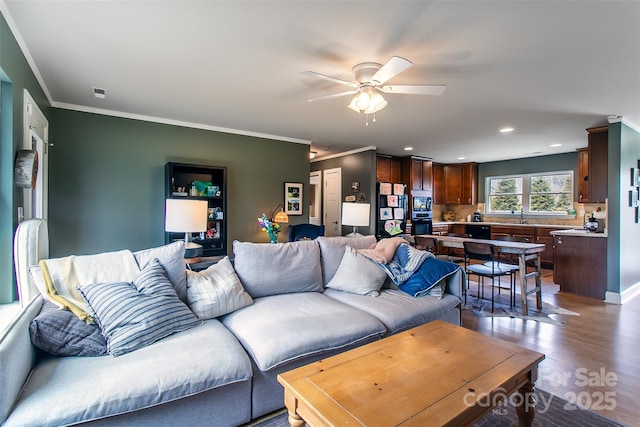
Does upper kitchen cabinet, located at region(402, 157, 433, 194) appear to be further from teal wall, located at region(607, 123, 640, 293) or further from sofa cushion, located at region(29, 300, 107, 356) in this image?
sofa cushion, located at region(29, 300, 107, 356)

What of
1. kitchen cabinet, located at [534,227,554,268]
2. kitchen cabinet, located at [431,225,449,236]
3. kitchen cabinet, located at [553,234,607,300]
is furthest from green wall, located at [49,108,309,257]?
kitchen cabinet, located at [534,227,554,268]

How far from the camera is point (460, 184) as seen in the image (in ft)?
26.7

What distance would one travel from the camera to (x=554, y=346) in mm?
2811

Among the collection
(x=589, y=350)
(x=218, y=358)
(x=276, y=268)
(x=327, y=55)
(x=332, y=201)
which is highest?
(x=327, y=55)

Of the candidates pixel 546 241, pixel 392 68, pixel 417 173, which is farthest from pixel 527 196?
pixel 392 68

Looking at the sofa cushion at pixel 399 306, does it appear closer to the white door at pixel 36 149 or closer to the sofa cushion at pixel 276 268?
the sofa cushion at pixel 276 268

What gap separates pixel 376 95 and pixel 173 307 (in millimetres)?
2234

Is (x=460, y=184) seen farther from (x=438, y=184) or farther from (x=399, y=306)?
(x=399, y=306)

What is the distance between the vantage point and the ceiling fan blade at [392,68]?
2.05m

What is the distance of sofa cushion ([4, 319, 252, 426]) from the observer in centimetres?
125

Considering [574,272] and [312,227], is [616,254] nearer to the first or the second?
[574,272]

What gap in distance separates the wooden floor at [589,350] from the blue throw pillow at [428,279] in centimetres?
85

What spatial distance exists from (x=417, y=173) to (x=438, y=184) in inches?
52.7

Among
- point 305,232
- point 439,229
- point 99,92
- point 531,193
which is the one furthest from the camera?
point 439,229
